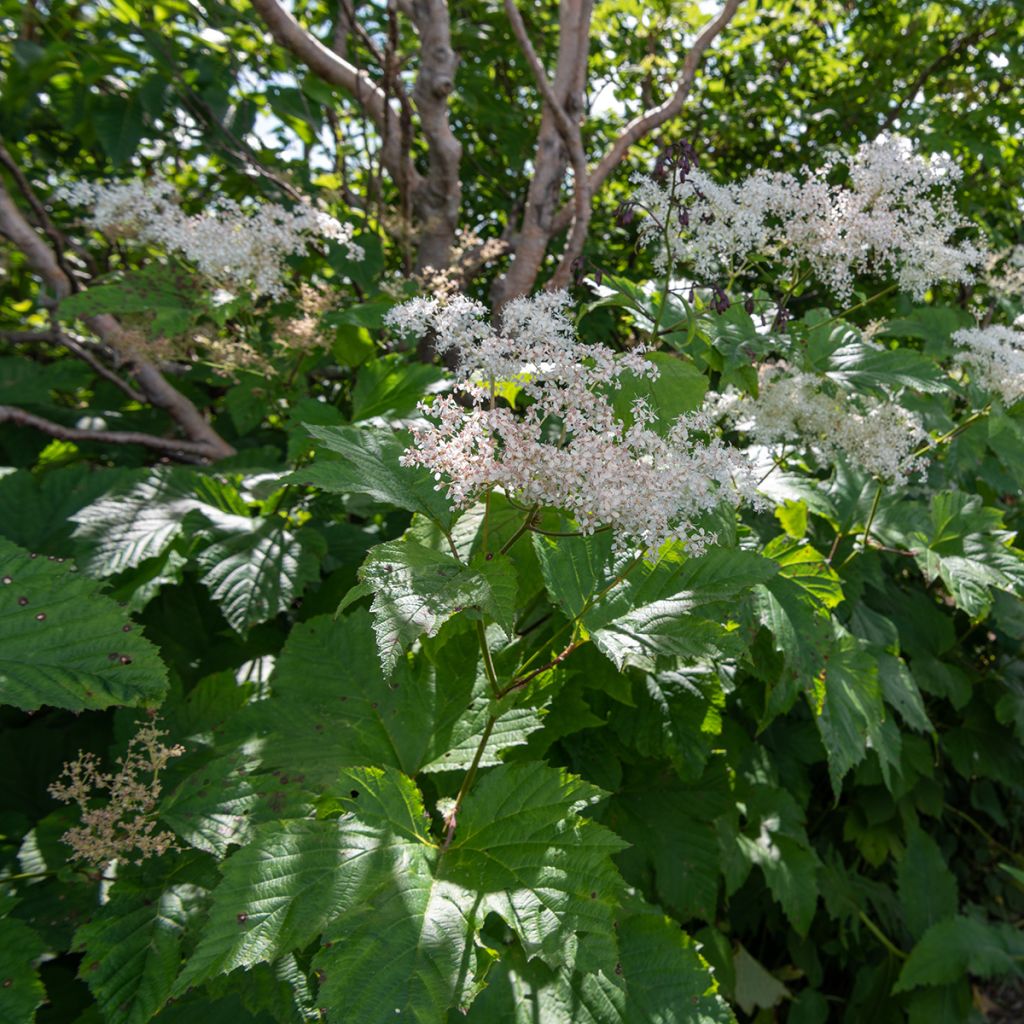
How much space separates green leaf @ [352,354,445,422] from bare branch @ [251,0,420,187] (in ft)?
3.30

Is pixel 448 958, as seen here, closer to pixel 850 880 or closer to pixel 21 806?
pixel 21 806

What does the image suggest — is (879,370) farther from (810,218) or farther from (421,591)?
(421,591)

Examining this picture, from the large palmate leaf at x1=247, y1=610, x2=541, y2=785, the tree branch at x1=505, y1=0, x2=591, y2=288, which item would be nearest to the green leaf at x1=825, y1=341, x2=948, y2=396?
the tree branch at x1=505, y1=0, x2=591, y2=288

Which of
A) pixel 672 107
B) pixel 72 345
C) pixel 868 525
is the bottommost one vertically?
pixel 72 345

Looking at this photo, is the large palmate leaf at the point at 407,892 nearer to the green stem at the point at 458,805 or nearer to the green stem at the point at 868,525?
the green stem at the point at 458,805

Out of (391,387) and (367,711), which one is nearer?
(367,711)

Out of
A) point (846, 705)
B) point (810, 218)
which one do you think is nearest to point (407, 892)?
point (846, 705)

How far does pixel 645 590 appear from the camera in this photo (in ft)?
4.56

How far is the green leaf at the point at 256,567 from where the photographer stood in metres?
1.90

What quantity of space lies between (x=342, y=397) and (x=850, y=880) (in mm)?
2573

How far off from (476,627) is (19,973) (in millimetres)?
901

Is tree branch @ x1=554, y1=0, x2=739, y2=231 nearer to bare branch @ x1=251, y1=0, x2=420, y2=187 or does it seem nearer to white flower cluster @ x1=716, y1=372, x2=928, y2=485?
bare branch @ x1=251, y1=0, x2=420, y2=187

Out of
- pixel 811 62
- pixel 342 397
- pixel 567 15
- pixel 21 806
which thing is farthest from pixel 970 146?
pixel 21 806

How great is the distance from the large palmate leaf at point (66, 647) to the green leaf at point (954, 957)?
7.83 feet
